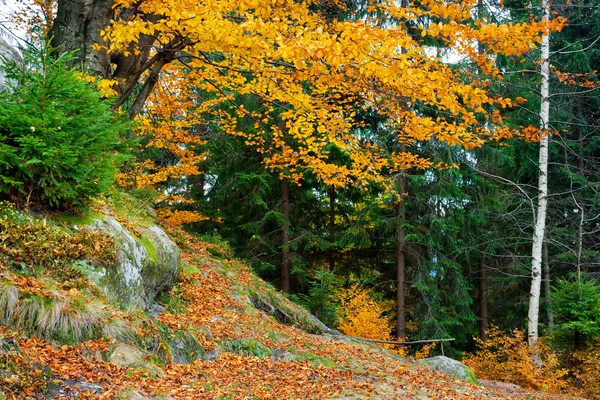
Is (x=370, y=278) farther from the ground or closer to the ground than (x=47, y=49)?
closer to the ground

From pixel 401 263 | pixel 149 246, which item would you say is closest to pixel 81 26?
pixel 149 246

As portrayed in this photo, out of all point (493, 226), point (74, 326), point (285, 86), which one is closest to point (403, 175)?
point (493, 226)

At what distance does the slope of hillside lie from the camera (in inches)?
114

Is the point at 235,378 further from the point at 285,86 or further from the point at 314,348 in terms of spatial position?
the point at 285,86

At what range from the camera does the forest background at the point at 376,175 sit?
7.21m

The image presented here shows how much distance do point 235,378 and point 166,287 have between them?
6.27ft

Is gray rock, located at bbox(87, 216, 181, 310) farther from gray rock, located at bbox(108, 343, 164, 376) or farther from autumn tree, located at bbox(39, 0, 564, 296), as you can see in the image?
autumn tree, located at bbox(39, 0, 564, 296)

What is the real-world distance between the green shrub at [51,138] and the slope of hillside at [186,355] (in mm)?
606

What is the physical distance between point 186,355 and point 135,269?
1.07 metres

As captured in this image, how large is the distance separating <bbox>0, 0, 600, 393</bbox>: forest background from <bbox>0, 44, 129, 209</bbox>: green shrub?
182cm

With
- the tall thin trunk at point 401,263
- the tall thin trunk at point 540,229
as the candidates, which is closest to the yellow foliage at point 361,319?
the tall thin trunk at point 401,263

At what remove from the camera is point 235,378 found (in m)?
4.33

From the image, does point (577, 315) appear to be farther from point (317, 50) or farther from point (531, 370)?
point (317, 50)

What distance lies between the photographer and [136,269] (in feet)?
15.9
